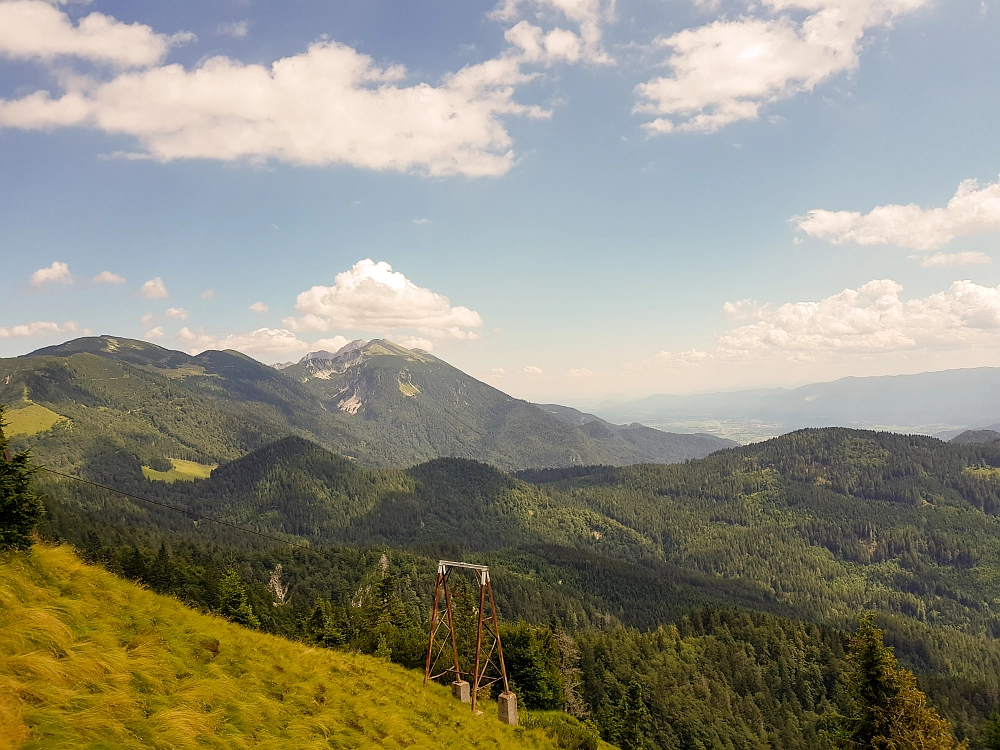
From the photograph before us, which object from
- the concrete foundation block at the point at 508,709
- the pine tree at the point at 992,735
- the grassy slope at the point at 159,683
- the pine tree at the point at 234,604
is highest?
the grassy slope at the point at 159,683

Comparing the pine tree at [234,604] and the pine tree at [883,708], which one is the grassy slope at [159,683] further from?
the pine tree at [234,604]

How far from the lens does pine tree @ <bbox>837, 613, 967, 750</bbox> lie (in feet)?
120

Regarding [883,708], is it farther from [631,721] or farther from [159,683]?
[631,721]

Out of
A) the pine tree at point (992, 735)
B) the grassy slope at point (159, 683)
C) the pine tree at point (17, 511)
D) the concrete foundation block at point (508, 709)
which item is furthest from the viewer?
the pine tree at point (992, 735)

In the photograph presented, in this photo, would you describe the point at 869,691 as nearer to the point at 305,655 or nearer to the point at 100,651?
the point at 305,655

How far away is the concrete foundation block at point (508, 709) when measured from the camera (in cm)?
3884

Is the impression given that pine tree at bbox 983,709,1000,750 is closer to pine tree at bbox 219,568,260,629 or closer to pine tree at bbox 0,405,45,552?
pine tree at bbox 0,405,45,552

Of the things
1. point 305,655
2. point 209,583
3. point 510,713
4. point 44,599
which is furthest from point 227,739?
point 209,583

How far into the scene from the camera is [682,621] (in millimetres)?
169500

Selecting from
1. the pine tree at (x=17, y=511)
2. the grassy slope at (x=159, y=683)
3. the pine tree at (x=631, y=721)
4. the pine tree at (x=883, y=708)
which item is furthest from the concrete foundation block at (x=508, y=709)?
the pine tree at (x=631, y=721)

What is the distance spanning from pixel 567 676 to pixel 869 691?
68294mm

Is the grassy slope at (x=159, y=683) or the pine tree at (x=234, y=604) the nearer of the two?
the grassy slope at (x=159, y=683)

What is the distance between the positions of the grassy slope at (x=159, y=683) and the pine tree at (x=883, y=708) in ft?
91.8

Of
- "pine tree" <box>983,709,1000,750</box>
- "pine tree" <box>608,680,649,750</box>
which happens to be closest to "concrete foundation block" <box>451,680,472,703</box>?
"pine tree" <box>608,680,649,750</box>
